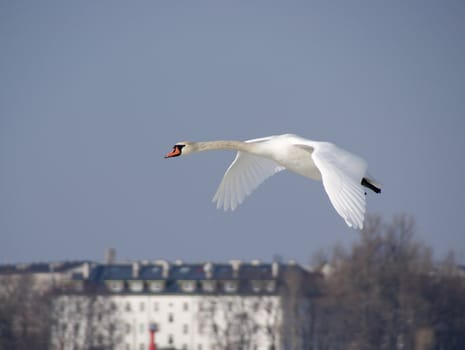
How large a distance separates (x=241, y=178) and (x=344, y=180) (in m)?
4.94

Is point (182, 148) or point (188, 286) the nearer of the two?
point (182, 148)

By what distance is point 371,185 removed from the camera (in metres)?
17.7

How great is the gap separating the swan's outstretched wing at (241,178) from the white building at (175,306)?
46.9m

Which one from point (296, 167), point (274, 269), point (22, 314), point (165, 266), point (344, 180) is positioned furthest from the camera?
point (165, 266)

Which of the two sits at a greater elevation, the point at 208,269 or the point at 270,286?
the point at 208,269

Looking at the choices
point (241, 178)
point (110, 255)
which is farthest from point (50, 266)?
point (241, 178)

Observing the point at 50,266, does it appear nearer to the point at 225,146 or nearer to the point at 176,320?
the point at 176,320

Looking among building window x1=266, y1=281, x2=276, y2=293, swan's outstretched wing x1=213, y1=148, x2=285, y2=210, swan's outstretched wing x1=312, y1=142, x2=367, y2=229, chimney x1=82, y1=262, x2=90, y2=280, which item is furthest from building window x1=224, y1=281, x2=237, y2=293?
swan's outstretched wing x1=312, y1=142, x2=367, y2=229

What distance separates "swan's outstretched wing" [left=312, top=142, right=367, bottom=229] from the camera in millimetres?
14750

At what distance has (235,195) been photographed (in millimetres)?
20188

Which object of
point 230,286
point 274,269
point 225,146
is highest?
point 274,269

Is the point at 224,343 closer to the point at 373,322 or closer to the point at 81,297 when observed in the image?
the point at 373,322

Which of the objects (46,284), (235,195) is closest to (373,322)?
(46,284)

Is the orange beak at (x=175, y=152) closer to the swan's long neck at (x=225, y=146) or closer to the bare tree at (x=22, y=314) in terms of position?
the swan's long neck at (x=225, y=146)
